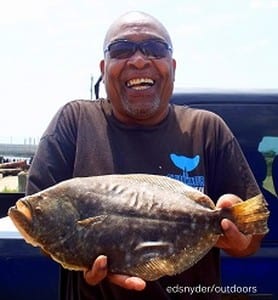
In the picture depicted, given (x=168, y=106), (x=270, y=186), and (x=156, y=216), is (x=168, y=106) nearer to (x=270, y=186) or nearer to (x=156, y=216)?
(x=156, y=216)

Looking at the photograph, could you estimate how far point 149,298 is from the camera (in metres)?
2.46

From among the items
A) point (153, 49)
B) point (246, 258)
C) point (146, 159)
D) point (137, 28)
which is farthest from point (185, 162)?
point (246, 258)

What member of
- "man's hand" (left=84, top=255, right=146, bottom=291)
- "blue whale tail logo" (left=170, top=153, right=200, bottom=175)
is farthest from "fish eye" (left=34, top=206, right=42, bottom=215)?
"blue whale tail logo" (left=170, top=153, right=200, bottom=175)

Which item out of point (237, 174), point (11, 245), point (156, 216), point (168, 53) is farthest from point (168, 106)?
point (11, 245)

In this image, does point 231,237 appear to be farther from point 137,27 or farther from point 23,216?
point 137,27

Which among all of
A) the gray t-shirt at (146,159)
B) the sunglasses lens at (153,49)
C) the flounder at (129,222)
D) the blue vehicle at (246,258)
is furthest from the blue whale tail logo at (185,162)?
the blue vehicle at (246,258)

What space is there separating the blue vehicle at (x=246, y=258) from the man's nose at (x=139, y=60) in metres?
1.18

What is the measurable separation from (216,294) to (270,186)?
1.36 meters

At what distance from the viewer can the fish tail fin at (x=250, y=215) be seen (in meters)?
2.27

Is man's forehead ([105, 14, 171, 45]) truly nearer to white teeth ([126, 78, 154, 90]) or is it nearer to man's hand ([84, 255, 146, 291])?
white teeth ([126, 78, 154, 90])

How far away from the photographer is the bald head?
2636mm

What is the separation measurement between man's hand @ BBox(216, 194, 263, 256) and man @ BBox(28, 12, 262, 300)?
22mm

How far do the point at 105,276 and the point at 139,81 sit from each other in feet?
2.56

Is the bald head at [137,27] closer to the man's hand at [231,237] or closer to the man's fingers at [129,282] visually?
the man's hand at [231,237]
